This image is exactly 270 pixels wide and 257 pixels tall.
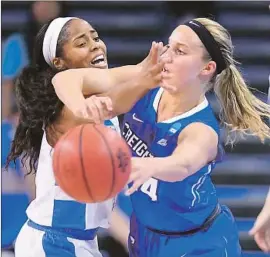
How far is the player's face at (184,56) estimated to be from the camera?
2.73 m

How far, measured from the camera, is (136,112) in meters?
2.80

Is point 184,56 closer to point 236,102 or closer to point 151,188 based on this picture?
point 236,102

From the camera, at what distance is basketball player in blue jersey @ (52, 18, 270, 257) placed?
2715mm

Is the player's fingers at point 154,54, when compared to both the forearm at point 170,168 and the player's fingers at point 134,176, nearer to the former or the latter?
the forearm at point 170,168

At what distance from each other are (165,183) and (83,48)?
604 millimetres

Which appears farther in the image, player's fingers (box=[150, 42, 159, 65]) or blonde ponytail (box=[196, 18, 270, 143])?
blonde ponytail (box=[196, 18, 270, 143])

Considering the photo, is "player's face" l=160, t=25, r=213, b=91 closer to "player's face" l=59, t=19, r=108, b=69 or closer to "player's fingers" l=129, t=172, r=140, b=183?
"player's face" l=59, t=19, r=108, b=69

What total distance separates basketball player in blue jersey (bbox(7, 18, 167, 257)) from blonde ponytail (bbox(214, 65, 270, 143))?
1.19 ft

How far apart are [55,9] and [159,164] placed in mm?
2499

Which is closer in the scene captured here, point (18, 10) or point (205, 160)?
point (205, 160)

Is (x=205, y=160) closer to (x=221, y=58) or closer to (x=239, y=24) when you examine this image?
(x=221, y=58)

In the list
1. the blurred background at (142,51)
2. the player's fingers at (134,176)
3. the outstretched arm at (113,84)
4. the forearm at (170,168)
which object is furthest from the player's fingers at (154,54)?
the blurred background at (142,51)

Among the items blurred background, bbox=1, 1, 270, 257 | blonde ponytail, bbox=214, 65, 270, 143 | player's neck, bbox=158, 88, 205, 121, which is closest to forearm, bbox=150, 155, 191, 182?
player's neck, bbox=158, 88, 205, 121

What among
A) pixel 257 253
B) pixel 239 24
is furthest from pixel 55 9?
pixel 257 253
